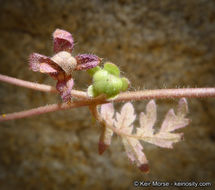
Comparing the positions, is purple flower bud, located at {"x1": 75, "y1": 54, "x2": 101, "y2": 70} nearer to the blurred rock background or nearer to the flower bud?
the flower bud

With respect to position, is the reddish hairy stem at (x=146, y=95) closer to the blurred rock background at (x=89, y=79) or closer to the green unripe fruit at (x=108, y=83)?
the green unripe fruit at (x=108, y=83)

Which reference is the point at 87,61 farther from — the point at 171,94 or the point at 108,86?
the point at 171,94

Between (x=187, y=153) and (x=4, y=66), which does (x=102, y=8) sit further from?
(x=187, y=153)

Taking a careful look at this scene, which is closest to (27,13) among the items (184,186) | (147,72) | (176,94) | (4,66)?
(4,66)

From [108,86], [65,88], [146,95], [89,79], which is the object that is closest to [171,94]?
[146,95]

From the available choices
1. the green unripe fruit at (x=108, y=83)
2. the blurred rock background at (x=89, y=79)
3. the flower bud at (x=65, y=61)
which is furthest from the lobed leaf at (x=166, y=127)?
the blurred rock background at (x=89, y=79)

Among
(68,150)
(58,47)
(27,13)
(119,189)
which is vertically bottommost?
(119,189)

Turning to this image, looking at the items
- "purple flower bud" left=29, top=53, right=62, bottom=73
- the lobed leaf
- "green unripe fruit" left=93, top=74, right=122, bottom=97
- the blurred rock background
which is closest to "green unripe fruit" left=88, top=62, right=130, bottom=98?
"green unripe fruit" left=93, top=74, right=122, bottom=97
